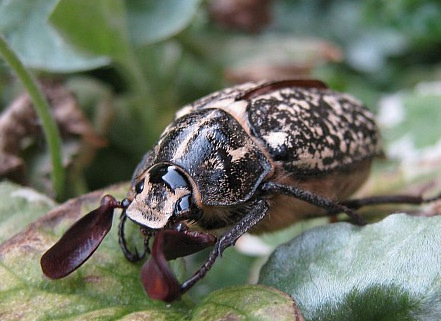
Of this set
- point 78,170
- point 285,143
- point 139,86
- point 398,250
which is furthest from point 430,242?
point 139,86

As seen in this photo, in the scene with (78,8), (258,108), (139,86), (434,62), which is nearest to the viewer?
(258,108)

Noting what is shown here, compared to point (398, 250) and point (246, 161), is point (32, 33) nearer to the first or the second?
point (246, 161)

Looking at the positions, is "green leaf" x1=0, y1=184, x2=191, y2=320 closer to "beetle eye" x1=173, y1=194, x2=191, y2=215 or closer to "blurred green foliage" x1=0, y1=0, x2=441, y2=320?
"blurred green foliage" x1=0, y1=0, x2=441, y2=320

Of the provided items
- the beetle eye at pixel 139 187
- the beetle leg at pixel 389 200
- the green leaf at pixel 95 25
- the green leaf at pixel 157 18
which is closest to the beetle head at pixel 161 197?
the beetle eye at pixel 139 187

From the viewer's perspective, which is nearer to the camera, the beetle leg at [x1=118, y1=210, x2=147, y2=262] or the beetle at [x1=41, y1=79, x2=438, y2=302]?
the beetle at [x1=41, y1=79, x2=438, y2=302]

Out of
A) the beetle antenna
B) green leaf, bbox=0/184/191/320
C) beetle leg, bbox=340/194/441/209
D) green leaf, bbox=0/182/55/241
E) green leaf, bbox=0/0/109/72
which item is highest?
green leaf, bbox=0/0/109/72

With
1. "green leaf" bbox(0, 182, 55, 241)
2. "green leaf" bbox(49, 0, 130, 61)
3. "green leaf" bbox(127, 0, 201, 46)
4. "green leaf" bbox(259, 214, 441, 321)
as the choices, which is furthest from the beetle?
"green leaf" bbox(127, 0, 201, 46)

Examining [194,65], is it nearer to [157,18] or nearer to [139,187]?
[157,18]

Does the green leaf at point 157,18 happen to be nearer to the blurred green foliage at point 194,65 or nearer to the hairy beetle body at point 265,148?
the blurred green foliage at point 194,65
